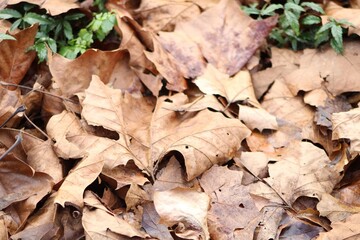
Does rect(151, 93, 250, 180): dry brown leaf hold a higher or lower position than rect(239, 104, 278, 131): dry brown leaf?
higher

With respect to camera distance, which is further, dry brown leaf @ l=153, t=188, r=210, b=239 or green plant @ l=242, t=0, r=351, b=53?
green plant @ l=242, t=0, r=351, b=53

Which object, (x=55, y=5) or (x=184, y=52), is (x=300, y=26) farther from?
(x=55, y=5)

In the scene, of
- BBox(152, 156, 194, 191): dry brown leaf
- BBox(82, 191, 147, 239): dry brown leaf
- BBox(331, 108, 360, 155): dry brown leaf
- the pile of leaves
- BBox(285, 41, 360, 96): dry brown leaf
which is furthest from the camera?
BBox(285, 41, 360, 96): dry brown leaf

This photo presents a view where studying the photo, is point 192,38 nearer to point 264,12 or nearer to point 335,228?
point 264,12

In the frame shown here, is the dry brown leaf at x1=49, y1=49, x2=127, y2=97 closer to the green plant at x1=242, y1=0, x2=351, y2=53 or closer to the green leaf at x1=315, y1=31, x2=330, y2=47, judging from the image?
the green plant at x1=242, y1=0, x2=351, y2=53

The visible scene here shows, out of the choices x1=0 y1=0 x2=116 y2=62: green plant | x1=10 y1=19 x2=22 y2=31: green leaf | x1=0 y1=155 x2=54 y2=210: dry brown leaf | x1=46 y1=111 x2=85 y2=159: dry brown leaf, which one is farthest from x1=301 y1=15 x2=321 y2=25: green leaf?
x1=0 y1=155 x2=54 y2=210: dry brown leaf

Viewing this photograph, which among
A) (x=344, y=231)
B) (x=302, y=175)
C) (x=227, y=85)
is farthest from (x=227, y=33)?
(x=344, y=231)

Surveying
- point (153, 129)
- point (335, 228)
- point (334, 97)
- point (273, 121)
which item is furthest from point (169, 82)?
point (335, 228)

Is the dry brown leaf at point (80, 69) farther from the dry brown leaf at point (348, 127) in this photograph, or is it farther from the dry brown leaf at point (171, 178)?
the dry brown leaf at point (348, 127)
